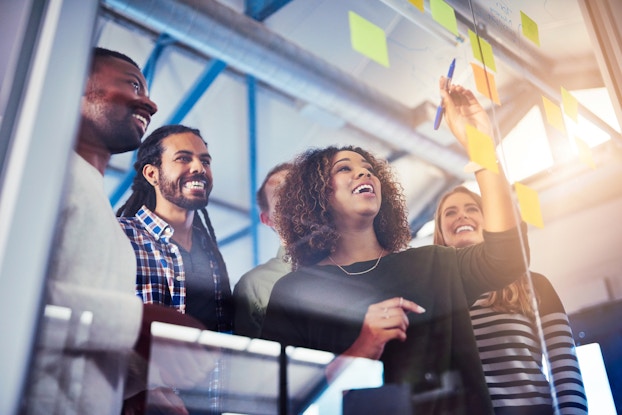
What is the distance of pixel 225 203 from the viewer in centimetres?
112

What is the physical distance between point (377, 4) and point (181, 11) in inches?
20.2

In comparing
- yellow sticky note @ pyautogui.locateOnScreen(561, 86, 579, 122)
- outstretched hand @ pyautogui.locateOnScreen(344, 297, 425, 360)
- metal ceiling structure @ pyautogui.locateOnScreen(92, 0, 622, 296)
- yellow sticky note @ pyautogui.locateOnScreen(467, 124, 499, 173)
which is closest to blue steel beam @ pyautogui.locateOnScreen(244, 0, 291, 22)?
metal ceiling structure @ pyautogui.locateOnScreen(92, 0, 622, 296)

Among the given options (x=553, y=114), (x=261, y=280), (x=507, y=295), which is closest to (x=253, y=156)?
(x=261, y=280)

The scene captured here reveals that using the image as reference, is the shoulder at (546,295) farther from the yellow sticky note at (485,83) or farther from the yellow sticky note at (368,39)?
the yellow sticky note at (368,39)

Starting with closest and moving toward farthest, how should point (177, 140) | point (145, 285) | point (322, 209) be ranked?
point (145, 285), point (177, 140), point (322, 209)

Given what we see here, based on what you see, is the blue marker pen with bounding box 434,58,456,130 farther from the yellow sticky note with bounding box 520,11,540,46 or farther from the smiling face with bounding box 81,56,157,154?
the smiling face with bounding box 81,56,157,154

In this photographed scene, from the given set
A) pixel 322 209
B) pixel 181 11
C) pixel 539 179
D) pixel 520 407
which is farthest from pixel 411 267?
pixel 181 11

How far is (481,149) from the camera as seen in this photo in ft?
5.02

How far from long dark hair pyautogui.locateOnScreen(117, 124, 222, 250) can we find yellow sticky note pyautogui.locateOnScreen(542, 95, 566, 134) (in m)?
1.12

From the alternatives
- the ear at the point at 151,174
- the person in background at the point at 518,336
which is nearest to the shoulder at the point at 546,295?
the person in background at the point at 518,336

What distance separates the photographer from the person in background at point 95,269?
2.61ft

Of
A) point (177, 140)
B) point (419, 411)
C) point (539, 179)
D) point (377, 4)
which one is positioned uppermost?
point (377, 4)

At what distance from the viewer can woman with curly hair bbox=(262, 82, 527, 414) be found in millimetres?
1188

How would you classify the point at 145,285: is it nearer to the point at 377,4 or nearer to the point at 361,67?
the point at 361,67
